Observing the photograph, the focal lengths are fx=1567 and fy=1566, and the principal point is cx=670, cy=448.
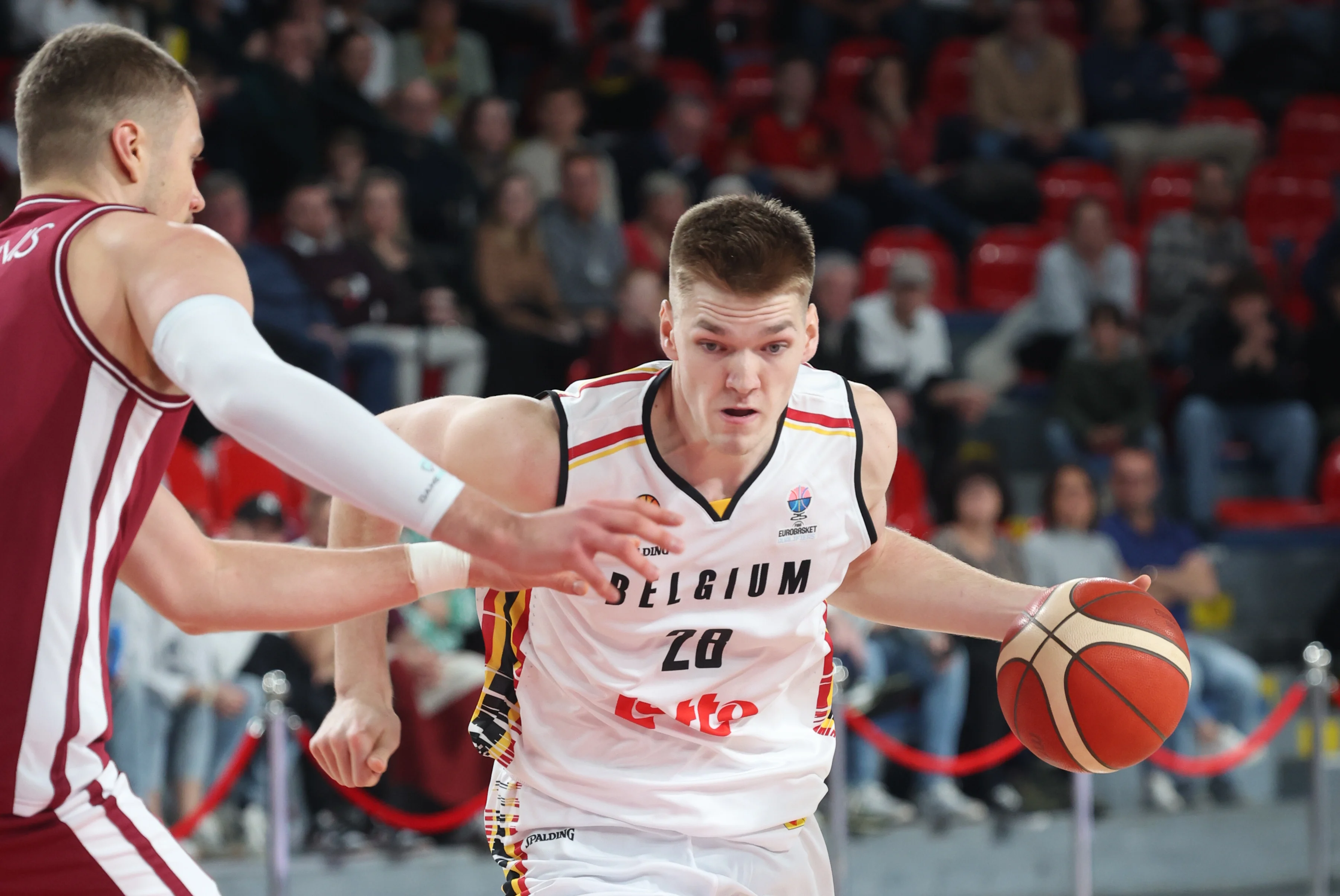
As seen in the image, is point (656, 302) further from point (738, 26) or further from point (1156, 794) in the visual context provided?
point (738, 26)

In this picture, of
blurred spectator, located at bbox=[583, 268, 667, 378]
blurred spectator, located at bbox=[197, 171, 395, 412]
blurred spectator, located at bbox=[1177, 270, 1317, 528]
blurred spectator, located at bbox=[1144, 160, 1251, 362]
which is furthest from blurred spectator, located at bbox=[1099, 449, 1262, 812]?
blurred spectator, located at bbox=[197, 171, 395, 412]

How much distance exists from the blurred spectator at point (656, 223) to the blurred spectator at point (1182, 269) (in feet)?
11.5

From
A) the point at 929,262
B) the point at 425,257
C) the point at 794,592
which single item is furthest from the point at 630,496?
the point at 929,262

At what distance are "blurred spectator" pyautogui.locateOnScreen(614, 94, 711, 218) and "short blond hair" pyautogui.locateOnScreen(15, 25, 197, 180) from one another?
8464mm

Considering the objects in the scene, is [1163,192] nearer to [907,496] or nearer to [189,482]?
[907,496]

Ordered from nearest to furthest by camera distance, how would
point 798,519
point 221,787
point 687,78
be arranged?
1. point 798,519
2. point 221,787
3. point 687,78

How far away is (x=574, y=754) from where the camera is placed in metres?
3.39

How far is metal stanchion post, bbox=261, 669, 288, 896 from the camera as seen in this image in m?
6.20

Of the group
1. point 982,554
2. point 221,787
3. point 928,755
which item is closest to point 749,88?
point 982,554

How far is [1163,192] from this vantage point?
12336mm

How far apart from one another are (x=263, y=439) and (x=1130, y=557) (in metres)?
7.22

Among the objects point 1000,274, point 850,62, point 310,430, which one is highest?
point 310,430

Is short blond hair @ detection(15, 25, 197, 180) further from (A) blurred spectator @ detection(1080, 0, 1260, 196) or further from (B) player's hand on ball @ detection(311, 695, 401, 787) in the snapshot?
(A) blurred spectator @ detection(1080, 0, 1260, 196)

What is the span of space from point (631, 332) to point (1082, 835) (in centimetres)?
378
